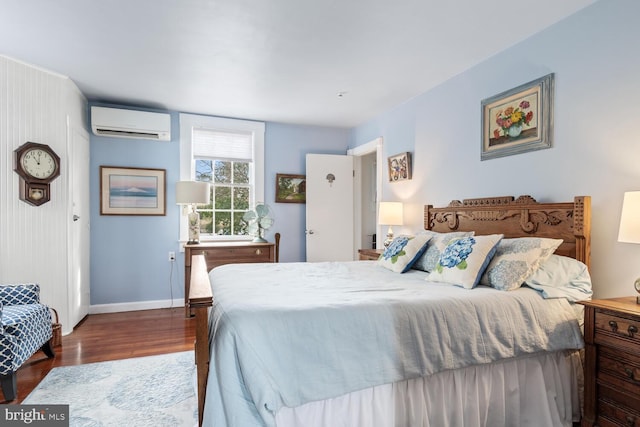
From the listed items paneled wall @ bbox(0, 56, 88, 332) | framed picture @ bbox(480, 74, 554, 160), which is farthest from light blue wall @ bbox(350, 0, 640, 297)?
paneled wall @ bbox(0, 56, 88, 332)

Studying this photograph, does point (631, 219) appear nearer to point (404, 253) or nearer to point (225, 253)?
point (404, 253)

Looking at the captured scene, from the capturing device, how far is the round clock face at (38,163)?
10.4 ft

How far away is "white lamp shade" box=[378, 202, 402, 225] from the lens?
3994 mm

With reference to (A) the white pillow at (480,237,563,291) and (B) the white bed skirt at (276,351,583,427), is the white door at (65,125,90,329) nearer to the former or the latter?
(B) the white bed skirt at (276,351,583,427)

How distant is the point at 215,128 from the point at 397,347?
13.2 feet

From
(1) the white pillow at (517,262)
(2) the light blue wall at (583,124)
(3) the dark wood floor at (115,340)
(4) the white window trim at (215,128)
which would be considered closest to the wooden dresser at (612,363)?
(1) the white pillow at (517,262)

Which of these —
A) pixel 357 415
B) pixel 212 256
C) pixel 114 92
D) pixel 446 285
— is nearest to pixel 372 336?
pixel 357 415

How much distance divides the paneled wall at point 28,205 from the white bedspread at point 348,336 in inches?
91.0

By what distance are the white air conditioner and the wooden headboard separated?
3.38 metres

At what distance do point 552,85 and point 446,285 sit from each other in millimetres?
1592

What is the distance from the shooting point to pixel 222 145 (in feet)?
15.8

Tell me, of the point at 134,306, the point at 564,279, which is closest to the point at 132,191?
the point at 134,306

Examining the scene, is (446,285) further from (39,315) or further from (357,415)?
(39,315)

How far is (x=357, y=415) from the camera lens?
61.5 inches
